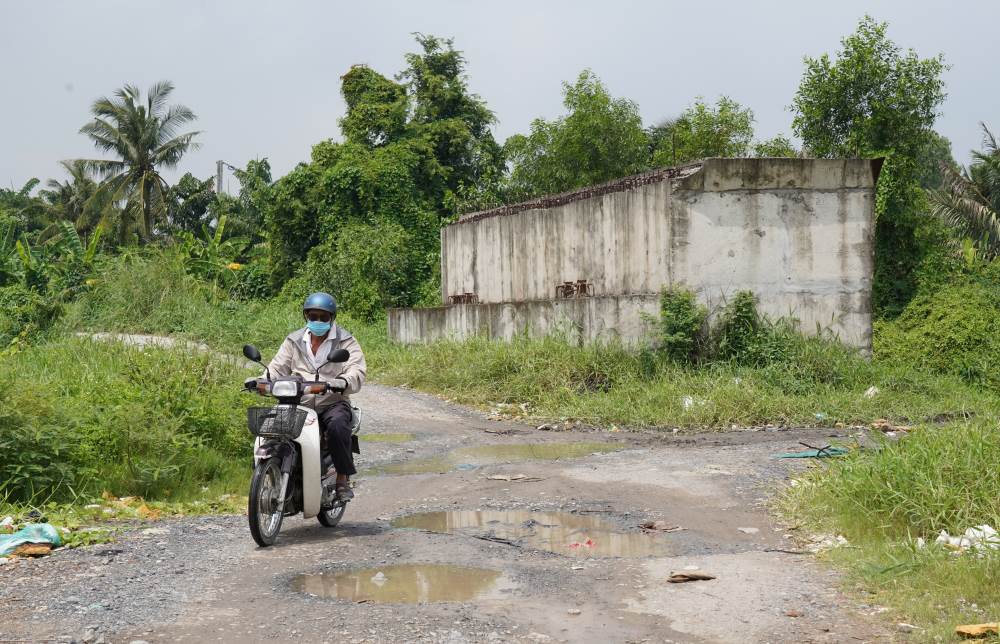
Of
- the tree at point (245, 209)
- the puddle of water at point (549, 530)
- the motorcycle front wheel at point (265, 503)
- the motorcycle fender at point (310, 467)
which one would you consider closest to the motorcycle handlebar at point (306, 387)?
the motorcycle fender at point (310, 467)

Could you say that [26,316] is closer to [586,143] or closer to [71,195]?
[586,143]

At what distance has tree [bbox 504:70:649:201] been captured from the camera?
3347 centimetres

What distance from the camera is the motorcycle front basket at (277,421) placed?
20.5 feet

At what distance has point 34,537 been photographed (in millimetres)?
6098

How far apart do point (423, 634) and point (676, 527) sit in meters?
2.88

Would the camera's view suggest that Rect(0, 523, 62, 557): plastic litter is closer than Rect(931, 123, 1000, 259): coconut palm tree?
Yes

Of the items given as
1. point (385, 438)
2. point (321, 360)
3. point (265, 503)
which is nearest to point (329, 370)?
point (321, 360)

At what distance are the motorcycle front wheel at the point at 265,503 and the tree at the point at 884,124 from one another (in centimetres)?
1496

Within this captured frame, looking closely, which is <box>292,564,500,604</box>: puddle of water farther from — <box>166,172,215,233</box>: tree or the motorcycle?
<box>166,172,215,233</box>: tree

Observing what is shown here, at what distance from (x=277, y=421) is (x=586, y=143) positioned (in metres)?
28.5

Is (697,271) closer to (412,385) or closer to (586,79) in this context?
(412,385)

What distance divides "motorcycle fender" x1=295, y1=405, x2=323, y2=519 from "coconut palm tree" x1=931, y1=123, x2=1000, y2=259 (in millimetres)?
27410

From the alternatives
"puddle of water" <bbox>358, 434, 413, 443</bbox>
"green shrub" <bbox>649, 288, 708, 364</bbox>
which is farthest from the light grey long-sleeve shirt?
"green shrub" <bbox>649, 288, 708, 364</bbox>

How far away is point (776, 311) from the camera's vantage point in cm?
1430
